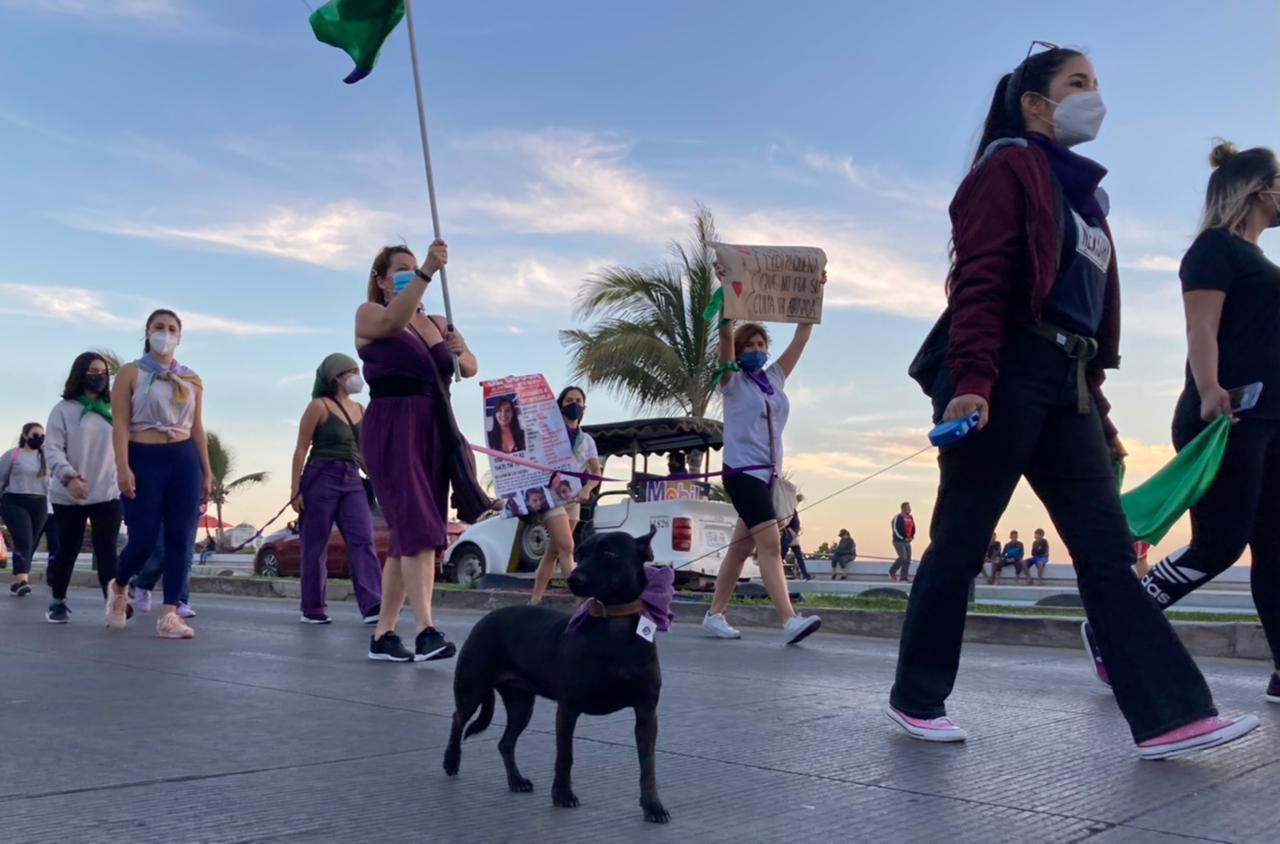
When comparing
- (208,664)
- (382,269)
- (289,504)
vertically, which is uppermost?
(382,269)

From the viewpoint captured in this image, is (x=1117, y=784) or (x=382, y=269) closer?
(x=1117, y=784)

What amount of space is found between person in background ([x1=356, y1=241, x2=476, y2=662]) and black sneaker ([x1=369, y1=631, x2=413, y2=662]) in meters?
0.11

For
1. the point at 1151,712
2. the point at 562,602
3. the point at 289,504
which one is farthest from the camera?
the point at 562,602

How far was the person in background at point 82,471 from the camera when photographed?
8906 mm

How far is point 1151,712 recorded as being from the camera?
12.1 feet

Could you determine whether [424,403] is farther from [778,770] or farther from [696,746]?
[778,770]

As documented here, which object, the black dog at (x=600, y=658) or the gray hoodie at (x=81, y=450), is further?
the gray hoodie at (x=81, y=450)

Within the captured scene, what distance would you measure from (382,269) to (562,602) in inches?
232

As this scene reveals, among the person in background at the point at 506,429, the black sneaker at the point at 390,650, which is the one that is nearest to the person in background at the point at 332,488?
the person in background at the point at 506,429

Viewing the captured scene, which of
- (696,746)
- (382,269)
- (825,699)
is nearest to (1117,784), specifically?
(696,746)

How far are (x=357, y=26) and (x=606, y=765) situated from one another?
17.6ft

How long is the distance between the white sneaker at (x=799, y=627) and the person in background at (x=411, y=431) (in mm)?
2370

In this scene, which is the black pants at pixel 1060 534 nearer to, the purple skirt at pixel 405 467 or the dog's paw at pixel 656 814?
the dog's paw at pixel 656 814

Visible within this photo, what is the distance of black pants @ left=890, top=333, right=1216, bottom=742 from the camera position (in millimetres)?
3727
